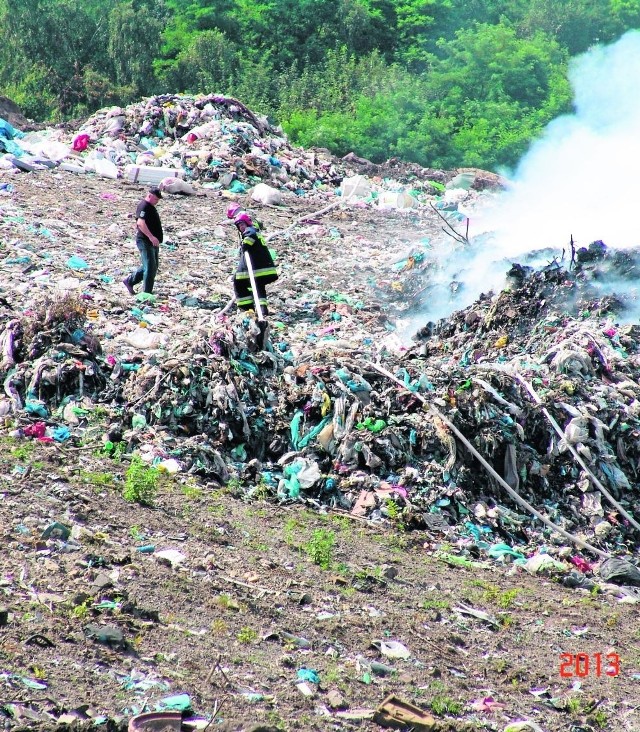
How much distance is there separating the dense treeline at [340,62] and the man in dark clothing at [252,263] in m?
A: 12.7

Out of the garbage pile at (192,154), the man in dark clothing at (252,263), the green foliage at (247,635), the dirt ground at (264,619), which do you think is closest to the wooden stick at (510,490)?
the dirt ground at (264,619)

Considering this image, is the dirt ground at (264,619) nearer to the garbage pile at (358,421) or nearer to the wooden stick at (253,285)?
the garbage pile at (358,421)

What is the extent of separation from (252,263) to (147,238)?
115 cm

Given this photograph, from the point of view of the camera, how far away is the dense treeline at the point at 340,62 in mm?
22406

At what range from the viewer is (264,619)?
425 centimetres

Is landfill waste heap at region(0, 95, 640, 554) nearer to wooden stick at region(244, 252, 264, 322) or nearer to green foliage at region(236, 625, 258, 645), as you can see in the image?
wooden stick at region(244, 252, 264, 322)

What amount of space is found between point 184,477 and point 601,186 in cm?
931


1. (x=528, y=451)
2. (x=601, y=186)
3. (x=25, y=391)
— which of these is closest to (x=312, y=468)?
(x=528, y=451)

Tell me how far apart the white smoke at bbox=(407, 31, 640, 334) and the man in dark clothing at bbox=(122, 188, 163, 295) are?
2.65 metres

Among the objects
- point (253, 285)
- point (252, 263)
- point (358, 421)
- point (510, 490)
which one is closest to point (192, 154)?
point (252, 263)

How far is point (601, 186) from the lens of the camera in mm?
13227

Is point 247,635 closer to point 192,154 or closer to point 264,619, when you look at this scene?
point 264,619

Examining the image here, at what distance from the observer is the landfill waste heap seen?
6176 millimetres

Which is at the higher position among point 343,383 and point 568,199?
point 568,199
